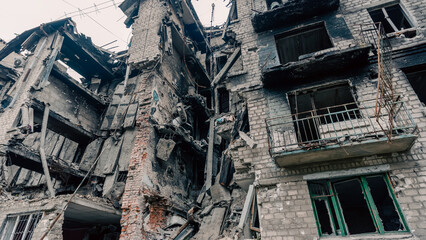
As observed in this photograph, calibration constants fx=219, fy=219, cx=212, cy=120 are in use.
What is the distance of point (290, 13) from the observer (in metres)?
8.46

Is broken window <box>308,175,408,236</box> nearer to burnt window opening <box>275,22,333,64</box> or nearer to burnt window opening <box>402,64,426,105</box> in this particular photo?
burnt window opening <box>402,64,426,105</box>

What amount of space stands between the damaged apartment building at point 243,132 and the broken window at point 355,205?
0.13 feet

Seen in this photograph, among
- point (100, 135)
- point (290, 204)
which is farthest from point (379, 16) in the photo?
point (100, 135)

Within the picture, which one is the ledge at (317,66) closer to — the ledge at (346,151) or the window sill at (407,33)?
the window sill at (407,33)

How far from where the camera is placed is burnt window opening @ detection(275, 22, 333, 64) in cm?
851

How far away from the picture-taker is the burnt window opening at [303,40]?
851 cm

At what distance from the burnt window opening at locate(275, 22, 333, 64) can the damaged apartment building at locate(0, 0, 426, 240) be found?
5 cm

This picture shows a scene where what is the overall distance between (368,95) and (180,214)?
335 inches

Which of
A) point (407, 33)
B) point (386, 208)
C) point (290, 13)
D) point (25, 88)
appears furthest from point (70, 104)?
point (386, 208)

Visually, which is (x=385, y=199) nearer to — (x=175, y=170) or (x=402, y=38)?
(x=402, y=38)

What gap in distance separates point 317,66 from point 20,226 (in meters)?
11.2

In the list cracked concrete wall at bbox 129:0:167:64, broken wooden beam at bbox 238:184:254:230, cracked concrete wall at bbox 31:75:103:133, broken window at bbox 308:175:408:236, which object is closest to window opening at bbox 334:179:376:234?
broken window at bbox 308:175:408:236

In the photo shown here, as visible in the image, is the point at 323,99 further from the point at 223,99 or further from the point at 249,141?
the point at 223,99

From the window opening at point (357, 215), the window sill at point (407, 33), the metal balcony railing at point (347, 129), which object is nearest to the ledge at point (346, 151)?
the metal balcony railing at point (347, 129)
